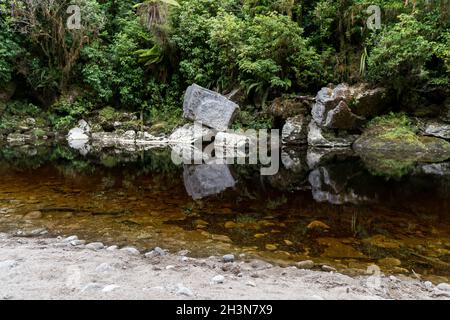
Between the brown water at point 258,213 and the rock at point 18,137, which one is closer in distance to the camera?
the brown water at point 258,213

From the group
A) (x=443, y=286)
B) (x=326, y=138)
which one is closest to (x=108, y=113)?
(x=326, y=138)

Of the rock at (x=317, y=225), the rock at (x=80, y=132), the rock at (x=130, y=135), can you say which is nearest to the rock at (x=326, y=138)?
the rock at (x=130, y=135)

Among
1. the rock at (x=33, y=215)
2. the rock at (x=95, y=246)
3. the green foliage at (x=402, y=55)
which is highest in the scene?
the green foliage at (x=402, y=55)

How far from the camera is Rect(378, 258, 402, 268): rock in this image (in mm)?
3779

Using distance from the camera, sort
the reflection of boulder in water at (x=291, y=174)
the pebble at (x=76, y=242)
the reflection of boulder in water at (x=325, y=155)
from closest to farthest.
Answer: the pebble at (x=76, y=242) < the reflection of boulder in water at (x=291, y=174) < the reflection of boulder in water at (x=325, y=155)

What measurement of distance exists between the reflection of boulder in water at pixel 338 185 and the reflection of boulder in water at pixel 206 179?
6.46 ft

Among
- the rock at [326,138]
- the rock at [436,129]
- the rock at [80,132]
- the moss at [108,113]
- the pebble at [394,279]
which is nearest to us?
the pebble at [394,279]

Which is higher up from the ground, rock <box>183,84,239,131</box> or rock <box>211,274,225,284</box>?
rock <box>183,84,239,131</box>

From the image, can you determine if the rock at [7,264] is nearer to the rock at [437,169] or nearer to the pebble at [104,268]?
the pebble at [104,268]

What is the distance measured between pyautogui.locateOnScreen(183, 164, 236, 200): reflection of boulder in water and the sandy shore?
310 cm

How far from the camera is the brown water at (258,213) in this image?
420 centimetres

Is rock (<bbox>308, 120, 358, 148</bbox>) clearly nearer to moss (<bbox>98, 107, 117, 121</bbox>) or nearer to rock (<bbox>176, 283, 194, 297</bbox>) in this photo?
moss (<bbox>98, 107, 117, 121</bbox>)

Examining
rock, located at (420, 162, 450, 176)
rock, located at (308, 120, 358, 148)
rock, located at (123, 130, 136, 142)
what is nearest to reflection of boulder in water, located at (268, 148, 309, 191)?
rock, located at (308, 120, 358, 148)

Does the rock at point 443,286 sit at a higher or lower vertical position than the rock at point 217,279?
lower
